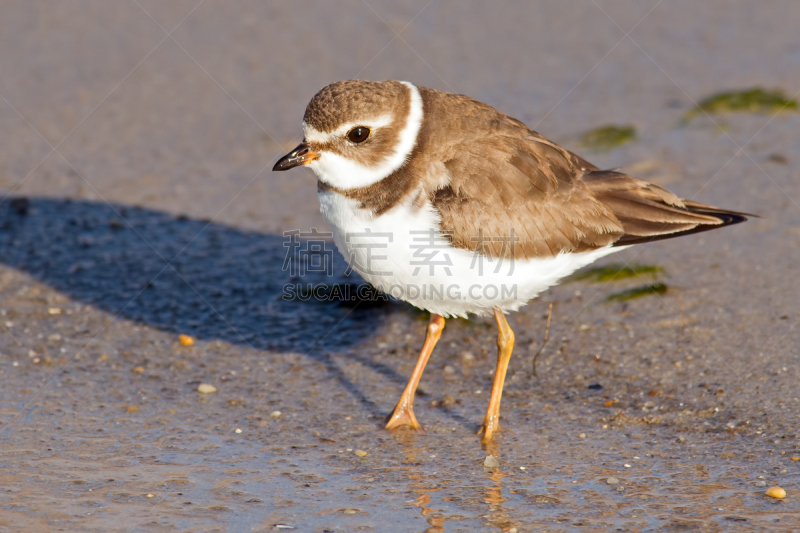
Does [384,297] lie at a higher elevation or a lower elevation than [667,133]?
lower

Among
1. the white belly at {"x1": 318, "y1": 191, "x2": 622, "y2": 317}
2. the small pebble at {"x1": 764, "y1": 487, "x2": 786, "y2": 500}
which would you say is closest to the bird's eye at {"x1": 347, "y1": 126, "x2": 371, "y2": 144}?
the white belly at {"x1": 318, "y1": 191, "x2": 622, "y2": 317}

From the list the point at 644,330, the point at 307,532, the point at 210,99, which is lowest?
the point at 307,532

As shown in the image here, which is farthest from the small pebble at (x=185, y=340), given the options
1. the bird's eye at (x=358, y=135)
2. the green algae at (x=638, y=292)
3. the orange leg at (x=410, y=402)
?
the green algae at (x=638, y=292)

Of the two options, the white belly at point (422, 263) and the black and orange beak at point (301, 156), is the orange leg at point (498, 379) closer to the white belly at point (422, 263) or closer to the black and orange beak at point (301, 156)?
the white belly at point (422, 263)

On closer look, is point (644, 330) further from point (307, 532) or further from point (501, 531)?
point (307, 532)

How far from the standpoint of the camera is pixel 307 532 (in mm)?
4906

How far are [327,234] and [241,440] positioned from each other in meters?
3.34

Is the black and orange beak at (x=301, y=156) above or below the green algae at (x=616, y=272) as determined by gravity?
below

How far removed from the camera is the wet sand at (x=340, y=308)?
211 inches

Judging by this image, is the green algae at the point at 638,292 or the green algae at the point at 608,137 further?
the green algae at the point at 608,137

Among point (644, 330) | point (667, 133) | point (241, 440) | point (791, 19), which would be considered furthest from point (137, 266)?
point (791, 19)

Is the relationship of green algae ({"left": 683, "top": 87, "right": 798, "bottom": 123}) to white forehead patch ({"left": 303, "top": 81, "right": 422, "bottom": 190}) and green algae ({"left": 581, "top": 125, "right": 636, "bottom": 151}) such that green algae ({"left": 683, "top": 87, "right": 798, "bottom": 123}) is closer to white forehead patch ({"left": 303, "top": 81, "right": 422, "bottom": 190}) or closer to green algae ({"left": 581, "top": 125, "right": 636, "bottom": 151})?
green algae ({"left": 581, "top": 125, "right": 636, "bottom": 151})

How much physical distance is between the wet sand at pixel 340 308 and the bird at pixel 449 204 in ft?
2.63

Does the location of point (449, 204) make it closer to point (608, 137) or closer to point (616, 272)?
point (616, 272)
